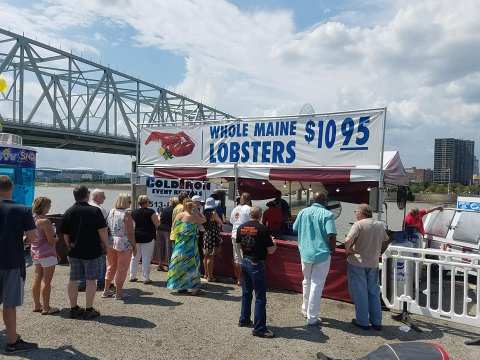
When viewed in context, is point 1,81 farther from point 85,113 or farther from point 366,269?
point 85,113

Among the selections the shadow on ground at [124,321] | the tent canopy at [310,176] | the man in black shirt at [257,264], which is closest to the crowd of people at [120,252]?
the man in black shirt at [257,264]

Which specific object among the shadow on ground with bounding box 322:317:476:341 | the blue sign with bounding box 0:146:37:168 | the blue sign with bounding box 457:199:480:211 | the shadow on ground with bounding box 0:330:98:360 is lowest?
the shadow on ground with bounding box 0:330:98:360

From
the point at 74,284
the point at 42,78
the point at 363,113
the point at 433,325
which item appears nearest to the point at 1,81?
the point at 74,284

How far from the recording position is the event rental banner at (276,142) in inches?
279

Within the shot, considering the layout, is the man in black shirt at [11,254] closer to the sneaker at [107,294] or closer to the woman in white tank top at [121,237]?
the woman in white tank top at [121,237]

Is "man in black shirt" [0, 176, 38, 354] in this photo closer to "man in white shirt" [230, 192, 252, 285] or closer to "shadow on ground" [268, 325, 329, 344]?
"shadow on ground" [268, 325, 329, 344]

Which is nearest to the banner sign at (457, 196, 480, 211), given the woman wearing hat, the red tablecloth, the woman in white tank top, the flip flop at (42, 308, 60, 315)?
the red tablecloth

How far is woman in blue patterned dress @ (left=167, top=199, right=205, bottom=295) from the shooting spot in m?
6.35

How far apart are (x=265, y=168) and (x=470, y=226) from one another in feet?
13.9

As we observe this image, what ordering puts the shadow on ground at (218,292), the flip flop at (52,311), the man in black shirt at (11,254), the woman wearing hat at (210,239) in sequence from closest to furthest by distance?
the man in black shirt at (11,254) → the flip flop at (52,311) → the shadow on ground at (218,292) → the woman wearing hat at (210,239)

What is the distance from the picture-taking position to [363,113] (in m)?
7.11

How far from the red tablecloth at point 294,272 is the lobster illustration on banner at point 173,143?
3.42m

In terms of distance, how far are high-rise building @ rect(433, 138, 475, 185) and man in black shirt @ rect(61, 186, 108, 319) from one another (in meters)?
135

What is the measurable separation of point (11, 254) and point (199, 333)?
219 centimetres
